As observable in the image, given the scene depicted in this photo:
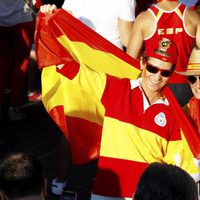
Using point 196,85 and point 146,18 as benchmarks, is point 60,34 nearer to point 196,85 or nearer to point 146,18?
point 146,18

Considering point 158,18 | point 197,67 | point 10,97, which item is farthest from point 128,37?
point 10,97

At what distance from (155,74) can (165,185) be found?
1.48 metres

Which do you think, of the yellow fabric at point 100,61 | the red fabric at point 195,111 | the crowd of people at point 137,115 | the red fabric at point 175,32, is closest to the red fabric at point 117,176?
the crowd of people at point 137,115

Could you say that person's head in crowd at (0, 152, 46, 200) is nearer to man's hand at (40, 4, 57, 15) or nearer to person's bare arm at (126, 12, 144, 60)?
man's hand at (40, 4, 57, 15)

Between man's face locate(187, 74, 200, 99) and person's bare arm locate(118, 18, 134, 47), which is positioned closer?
man's face locate(187, 74, 200, 99)

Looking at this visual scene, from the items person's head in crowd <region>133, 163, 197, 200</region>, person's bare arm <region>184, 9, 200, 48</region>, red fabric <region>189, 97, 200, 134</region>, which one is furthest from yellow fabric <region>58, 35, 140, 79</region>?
person's head in crowd <region>133, 163, 197, 200</region>

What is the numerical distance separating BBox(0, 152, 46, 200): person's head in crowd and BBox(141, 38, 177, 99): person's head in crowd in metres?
1.21

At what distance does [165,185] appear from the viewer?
2.24m

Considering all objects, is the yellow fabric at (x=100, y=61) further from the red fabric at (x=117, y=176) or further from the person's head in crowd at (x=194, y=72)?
the red fabric at (x=117, y=176)

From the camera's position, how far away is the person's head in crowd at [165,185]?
87.1 inches

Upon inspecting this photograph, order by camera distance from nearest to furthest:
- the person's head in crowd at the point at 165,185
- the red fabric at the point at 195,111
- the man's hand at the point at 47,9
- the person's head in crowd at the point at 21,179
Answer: the person's head in crowd at the point at 165,185, the person's head in crowd at the point at 21,179, the red fabric at the point at 195,111, the man's hand at the point at 47,9

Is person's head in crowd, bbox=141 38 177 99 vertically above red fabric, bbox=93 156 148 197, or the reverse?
person's head in crowd, bbox=141 38 177 99

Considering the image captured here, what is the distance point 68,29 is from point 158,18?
740mm

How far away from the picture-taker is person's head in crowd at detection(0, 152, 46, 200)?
2.59m
